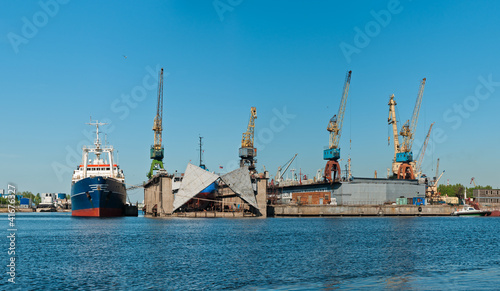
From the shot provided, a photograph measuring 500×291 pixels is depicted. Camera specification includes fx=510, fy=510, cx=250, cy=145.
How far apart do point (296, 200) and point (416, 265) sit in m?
146

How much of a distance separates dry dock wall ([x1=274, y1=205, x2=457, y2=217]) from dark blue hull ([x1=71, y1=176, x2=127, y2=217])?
164 ft

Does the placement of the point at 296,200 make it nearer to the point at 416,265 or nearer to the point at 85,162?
the point at 85,162

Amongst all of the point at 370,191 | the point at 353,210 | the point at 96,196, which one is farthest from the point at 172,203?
the point at 370,191

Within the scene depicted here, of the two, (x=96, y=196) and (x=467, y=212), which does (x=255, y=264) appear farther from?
(x=467, y=212)

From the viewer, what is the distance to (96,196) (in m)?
130

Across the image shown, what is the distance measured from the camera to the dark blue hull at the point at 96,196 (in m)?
128

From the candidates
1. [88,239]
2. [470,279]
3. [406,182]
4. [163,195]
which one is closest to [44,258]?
[88,239]

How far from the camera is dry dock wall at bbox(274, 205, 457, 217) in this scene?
162 m

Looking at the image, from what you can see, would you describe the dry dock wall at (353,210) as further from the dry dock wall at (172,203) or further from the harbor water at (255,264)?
the harbor water at (255,264)

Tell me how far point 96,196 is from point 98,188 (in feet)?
10.4

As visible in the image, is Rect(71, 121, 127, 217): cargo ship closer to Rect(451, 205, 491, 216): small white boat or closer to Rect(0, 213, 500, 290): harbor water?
Rect(0, 213, 500, 290): harbor water

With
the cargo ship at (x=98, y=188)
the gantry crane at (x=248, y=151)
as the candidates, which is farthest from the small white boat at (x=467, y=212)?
the cargo ship at (x=98, y=188)

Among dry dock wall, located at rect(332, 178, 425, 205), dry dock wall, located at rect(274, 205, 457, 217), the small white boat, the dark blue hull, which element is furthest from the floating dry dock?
the small white boat

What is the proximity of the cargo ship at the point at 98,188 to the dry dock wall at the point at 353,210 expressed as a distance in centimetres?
4893
